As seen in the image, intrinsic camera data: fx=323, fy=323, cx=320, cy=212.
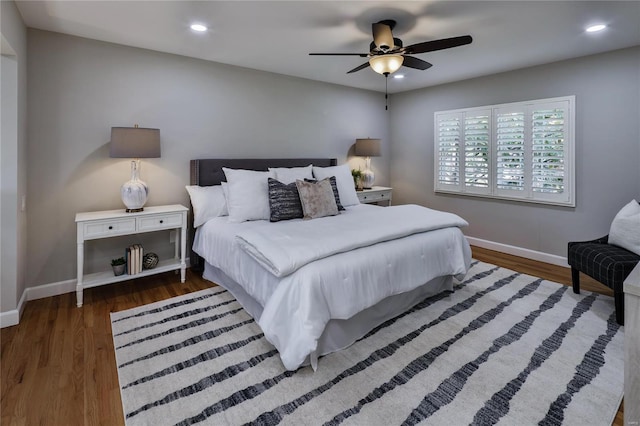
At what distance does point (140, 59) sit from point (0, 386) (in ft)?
10.1

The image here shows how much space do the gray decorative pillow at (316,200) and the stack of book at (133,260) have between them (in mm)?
1691

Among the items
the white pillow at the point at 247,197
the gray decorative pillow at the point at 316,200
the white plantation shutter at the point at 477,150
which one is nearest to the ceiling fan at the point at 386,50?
the gray decorative pillow at the point at 316,200

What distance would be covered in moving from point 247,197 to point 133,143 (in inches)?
45.9

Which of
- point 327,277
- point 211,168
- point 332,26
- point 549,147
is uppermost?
point 332,26

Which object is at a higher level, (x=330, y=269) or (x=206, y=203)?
(x=206, y=203)

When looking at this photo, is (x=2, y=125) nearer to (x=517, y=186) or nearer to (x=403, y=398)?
(x=403, y=398)

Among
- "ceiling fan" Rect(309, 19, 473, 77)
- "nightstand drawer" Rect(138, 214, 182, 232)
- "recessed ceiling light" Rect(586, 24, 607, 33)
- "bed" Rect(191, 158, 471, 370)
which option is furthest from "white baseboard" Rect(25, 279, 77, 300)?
"recessed ceiling light" Rect(586, 24, 607, 33)

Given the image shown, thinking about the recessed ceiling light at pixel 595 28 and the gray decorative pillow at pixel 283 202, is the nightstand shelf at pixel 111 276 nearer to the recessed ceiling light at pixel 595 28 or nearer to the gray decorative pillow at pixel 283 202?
the gray decorative pillow at pixel 283 202

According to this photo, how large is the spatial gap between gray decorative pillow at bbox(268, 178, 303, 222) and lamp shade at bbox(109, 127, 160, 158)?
1.19 metres

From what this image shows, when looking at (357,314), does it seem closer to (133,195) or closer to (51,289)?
(133,195)

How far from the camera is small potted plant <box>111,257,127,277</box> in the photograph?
314 cm

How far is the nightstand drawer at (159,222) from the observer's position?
3152mm

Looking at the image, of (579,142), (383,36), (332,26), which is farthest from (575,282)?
(332,26)

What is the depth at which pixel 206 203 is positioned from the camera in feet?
11.5
